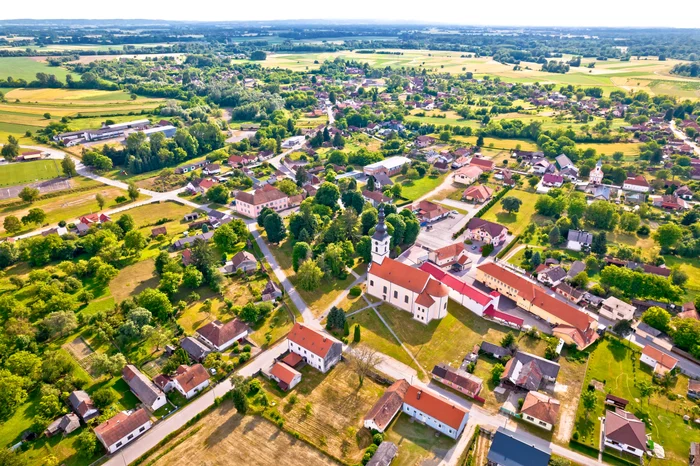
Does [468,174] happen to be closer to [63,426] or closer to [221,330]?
[221,330]

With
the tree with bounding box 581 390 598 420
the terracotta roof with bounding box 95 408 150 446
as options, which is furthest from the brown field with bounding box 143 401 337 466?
the tree with bounding box 581 390 598 420

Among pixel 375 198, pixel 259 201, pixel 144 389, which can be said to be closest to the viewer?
pixel 144 389

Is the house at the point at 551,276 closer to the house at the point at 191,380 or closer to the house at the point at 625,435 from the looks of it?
the house at the point at 625,435

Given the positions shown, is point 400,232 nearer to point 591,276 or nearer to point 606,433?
point 591,276

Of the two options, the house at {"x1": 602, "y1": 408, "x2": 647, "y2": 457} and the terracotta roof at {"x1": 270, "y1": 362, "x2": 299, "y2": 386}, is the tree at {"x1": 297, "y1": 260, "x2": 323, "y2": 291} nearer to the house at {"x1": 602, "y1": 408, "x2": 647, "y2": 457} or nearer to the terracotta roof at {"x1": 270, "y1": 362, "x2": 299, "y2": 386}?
the terracotta roof at {"x1": 270, "y1": 362, "x2": 299, "y2": 386}

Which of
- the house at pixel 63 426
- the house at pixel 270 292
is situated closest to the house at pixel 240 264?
the house at pixel 270 292

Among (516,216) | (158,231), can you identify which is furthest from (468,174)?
(158,231)

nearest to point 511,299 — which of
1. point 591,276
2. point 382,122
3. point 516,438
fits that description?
point 591,276
